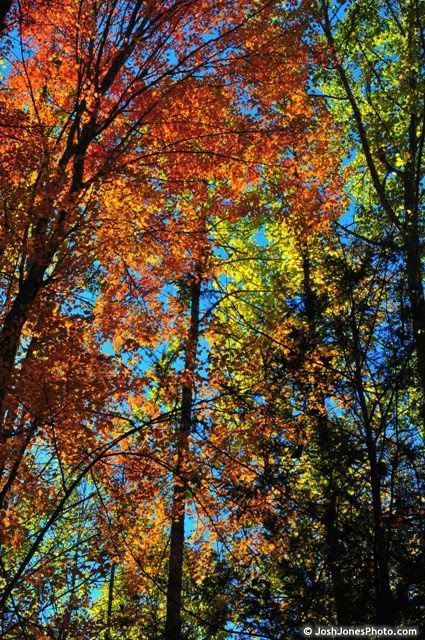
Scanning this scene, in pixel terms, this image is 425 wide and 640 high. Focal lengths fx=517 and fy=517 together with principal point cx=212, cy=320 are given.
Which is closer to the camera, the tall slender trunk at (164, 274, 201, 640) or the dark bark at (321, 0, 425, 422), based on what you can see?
the dark bark at (321, 0, 425, 422)

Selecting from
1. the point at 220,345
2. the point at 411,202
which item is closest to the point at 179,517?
the point at 220,345

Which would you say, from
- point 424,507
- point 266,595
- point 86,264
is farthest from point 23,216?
point 424,507

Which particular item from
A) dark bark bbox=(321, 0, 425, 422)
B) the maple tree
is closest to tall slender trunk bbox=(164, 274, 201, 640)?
the maple tree

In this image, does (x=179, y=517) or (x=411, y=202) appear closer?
(x=179, y=517)

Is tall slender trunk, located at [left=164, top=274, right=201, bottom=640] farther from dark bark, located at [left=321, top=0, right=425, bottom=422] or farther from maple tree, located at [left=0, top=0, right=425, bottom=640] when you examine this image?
dark bark, located at [left=321, top=0, right=425, bottom=422]

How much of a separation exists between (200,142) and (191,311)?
12.1 feet

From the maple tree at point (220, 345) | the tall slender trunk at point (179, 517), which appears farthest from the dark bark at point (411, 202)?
the tall slender trunk at point (179, 517)

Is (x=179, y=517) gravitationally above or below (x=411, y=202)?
below

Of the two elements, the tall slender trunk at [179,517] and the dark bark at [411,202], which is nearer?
the dark bark at [411,202]

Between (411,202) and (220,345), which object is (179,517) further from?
(411,202)

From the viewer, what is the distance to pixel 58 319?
7.05 meters

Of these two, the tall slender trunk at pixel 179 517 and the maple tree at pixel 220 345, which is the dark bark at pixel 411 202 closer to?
the maple tree at pixel 220 345

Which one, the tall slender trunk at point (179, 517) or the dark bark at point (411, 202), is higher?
the dark bark at point (411, 202)

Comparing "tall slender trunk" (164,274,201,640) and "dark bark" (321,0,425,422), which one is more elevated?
"dark bark" (321,0,425,422)
